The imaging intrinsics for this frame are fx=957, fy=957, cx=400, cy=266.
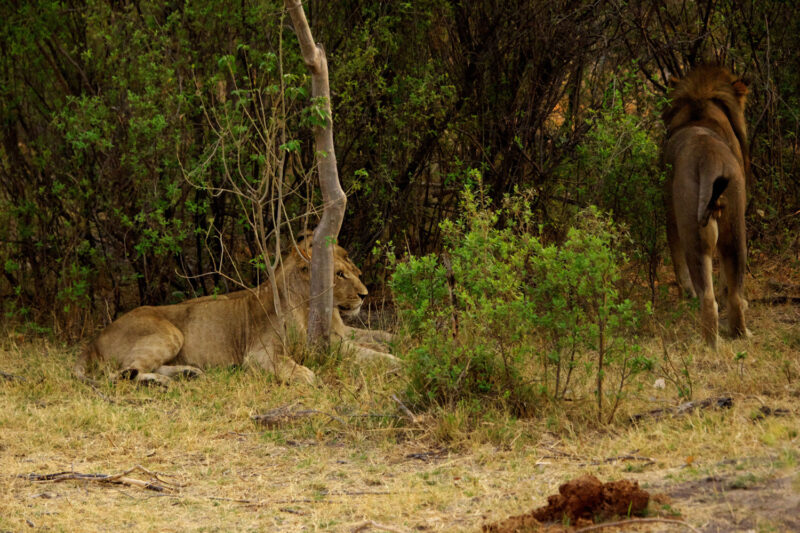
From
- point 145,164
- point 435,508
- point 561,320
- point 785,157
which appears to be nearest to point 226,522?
point 435,508

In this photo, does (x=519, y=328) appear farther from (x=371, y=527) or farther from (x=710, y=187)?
(x=710, y=187)

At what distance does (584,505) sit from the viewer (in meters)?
3.96

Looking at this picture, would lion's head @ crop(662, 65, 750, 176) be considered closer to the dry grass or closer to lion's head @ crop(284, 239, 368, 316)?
the dry grass

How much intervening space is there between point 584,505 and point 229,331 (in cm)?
460

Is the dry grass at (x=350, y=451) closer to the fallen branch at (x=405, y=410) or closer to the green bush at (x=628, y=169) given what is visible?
the fallen branch at (x=405, y=410)

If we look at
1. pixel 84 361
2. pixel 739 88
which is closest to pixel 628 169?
pixel 739 88

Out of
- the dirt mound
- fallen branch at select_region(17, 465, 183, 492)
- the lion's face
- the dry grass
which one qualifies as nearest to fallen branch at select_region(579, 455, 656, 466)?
the dry grass

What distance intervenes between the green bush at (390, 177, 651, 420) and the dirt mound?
1445 mm

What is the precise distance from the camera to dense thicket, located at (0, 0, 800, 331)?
8.47 metres

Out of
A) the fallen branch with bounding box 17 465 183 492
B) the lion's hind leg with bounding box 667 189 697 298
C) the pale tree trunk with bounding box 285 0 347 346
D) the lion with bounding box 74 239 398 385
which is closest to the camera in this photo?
the fallen branch with bounding box 17 465 183 492

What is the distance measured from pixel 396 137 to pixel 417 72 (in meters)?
0.65

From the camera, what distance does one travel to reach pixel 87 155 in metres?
8.93

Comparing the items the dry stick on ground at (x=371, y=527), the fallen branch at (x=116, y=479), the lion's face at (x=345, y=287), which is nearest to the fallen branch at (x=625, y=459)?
the dry stick on ground at (x=371, y=527)

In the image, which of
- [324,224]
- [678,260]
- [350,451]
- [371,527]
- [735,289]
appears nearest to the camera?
[371,527]
